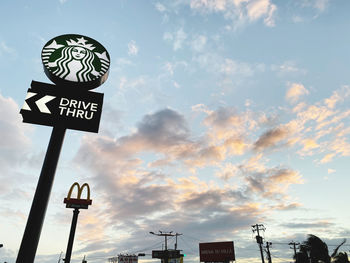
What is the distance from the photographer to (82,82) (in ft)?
27.0

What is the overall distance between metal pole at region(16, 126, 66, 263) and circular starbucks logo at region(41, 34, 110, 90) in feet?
6.44

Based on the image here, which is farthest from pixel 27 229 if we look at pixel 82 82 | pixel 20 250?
pixel 82 82

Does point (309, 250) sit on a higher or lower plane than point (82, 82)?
lower

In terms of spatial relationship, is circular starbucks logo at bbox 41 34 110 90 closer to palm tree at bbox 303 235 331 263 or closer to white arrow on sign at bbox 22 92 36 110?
white arrow on sign at bbox 22 92 36 110

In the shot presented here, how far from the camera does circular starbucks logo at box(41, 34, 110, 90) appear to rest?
818 cm

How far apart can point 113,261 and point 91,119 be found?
143m

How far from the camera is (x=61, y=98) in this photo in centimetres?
771

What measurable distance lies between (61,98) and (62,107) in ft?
1.11

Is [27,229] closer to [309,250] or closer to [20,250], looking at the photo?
[20,250]

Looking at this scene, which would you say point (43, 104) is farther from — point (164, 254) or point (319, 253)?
point (164, 254)

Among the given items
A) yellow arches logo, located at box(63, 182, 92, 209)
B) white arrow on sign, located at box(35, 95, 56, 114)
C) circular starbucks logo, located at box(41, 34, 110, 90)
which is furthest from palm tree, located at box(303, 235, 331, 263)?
white arrow on sign, located at box(35, 95, 56, 114)

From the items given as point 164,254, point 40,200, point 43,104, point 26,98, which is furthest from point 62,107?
point 164,254

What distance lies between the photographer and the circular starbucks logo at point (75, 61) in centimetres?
818

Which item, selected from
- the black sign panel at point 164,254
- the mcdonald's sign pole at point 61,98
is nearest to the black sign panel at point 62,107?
the mcdonald's sign pole at point 61,98
